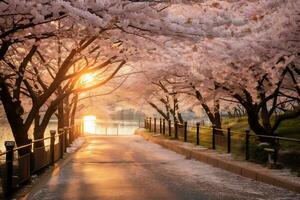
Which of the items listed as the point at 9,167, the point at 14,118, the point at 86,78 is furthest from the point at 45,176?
the point at 86,78

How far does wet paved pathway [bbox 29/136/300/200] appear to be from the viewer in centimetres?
1008

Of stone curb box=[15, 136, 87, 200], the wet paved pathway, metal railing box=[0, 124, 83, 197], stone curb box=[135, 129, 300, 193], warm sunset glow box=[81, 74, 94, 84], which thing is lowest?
the wet paved pathway

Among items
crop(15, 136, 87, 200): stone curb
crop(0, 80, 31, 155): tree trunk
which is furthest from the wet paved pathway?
crop(0, 80, 31, 155): tree trunk

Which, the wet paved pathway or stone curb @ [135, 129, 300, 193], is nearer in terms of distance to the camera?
the wet paved pathway

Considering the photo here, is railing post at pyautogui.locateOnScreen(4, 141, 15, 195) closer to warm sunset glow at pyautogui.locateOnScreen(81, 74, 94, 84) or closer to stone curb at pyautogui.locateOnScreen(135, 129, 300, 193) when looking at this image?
stone curb at pyautogui.locateOnScreen(135, 129, 300, 193)

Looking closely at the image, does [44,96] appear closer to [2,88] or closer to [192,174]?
[2,88]

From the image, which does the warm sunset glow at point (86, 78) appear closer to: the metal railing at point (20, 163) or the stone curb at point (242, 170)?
the stone curb at point (242, 170)

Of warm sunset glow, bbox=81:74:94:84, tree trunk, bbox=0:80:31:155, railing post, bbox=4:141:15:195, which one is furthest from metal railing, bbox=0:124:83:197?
warm sunset glow, bbox=81:74:94:84

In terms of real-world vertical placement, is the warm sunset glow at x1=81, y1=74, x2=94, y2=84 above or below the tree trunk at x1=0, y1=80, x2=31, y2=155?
above

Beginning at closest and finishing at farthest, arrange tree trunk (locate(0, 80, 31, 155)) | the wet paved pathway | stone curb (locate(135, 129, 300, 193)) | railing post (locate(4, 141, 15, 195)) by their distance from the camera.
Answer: railing post (locate(4, 141, 15, 195)), the wet paved pathway, stone curb (locate(135, 129, 300, 193)), tree trunk (locate(0, 80, 31, 155))

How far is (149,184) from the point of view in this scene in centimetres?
1185

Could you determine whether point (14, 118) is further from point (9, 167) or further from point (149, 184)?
point (149, 184)

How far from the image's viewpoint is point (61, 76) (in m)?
13.5

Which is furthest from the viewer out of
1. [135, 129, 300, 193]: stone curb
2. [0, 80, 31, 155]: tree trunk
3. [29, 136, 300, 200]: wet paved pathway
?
[0, 80, 31, 155]: tree trunk
